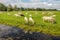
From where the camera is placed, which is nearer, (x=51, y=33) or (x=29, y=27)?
(x=51, y=33)

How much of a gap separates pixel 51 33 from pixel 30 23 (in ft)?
22.5

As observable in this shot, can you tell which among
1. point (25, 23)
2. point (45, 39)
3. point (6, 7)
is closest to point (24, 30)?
point (25, 23)

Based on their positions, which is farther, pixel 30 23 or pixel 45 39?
pixel 30 23

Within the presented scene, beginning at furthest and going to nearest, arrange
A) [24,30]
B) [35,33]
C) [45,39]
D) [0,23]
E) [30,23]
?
[0,23], [30,23], [24,30], [35,33], [45,39]

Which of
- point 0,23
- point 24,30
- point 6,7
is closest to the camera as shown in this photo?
point 24,30

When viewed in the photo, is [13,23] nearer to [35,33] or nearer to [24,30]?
[24,30]

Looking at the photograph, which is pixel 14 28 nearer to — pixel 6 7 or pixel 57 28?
pixel 57 28

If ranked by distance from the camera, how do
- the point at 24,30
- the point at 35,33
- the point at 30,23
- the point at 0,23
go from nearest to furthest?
the point at 35,33 < the point at 24,30 < the point at 30,23 < the point at 0,23

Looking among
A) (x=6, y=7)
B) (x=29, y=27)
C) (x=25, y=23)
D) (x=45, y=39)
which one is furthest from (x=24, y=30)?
(x=6, y=7)

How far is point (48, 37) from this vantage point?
3378cm

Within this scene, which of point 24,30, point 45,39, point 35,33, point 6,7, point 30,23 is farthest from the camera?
point 6,7

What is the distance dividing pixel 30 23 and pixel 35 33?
637 cm

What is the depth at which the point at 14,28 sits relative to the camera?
134ft

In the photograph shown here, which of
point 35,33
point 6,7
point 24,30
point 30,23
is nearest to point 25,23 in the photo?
point 30,23
